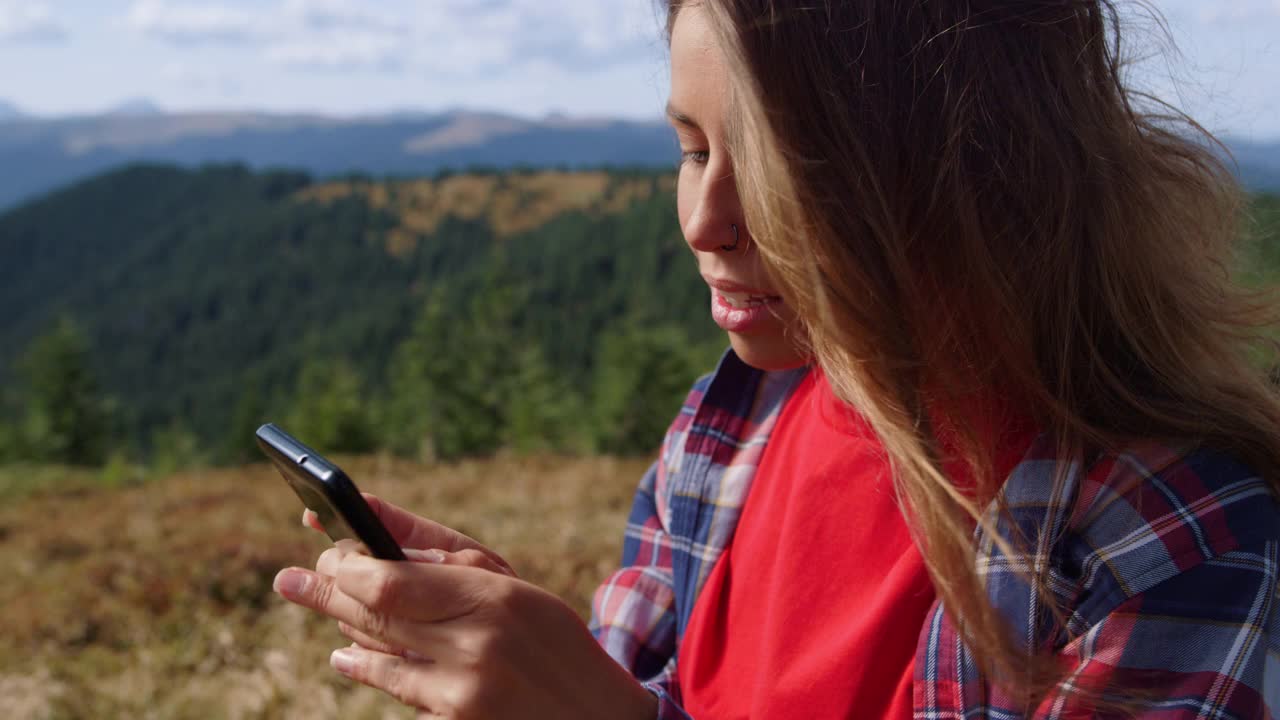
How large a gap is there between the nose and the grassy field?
7.91 ft

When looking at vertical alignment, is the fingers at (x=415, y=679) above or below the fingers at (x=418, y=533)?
below

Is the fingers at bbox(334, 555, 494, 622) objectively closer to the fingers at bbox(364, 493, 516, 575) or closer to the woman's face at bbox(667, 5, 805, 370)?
the fingers at bbox(364, 493, 516, 575)

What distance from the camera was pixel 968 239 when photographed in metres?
1.14

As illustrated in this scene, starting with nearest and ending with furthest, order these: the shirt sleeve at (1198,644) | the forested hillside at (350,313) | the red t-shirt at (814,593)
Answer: the shirt sleeve at (1198,644), the red t-shirt at (814,593), the forested hillside at (350,313)

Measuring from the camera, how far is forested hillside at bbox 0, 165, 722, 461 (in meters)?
28.8

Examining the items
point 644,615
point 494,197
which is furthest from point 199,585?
point 494,197

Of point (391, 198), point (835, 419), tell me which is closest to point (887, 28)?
point (835, 419)

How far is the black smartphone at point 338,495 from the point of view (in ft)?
3.69

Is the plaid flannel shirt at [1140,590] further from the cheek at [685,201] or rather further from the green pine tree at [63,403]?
the green pine tree at [63,403]

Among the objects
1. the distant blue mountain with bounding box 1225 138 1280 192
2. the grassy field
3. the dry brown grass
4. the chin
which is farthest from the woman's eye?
the dry brown grass

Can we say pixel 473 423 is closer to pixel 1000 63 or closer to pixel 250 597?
pixel 250 597

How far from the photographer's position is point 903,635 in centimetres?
125

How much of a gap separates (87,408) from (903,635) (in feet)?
120

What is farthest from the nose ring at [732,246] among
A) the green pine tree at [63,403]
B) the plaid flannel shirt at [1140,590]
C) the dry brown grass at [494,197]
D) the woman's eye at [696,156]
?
the dry brown grass at [494,197]
